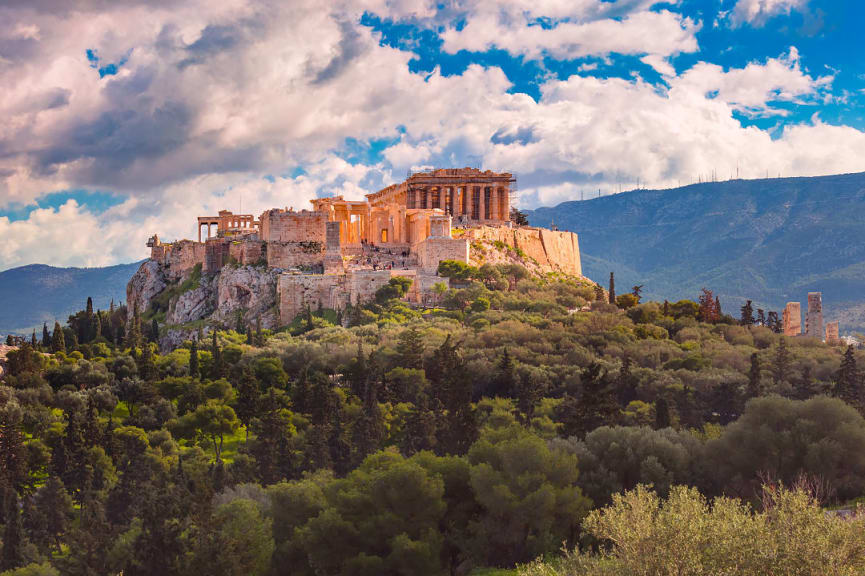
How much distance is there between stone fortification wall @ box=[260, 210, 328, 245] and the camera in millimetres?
80062

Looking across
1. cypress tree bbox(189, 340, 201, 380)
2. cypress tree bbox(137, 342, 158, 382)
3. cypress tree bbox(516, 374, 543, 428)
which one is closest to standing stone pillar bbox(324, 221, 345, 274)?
cypress tree bbox(189, 340, 201, 380)

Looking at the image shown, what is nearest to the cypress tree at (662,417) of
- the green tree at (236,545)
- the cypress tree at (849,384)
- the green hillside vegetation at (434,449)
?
the green hillside vegetation at (434,449)

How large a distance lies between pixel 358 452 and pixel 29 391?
71.2 feet

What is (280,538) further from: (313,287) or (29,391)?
(313,287)

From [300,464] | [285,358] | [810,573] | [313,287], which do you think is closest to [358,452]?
[300,464]

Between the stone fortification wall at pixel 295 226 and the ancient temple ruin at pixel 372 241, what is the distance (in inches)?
3.6

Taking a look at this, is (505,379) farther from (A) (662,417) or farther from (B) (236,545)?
(B) (236,545)

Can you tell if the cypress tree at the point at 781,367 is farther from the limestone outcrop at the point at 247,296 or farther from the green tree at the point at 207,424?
the limestone outcrop at the point at 247,296

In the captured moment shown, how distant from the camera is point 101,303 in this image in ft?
594

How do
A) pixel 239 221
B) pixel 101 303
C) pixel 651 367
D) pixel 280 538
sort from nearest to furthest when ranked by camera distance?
pixel 280 538 < pixel 651 367 < pixel 239 221 < pixel 101 303

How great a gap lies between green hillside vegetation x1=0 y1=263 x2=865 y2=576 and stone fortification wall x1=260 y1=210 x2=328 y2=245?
11429 mm

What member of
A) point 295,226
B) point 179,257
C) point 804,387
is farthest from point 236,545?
point 179,257

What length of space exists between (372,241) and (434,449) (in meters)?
44.1

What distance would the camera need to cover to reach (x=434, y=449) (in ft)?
140
